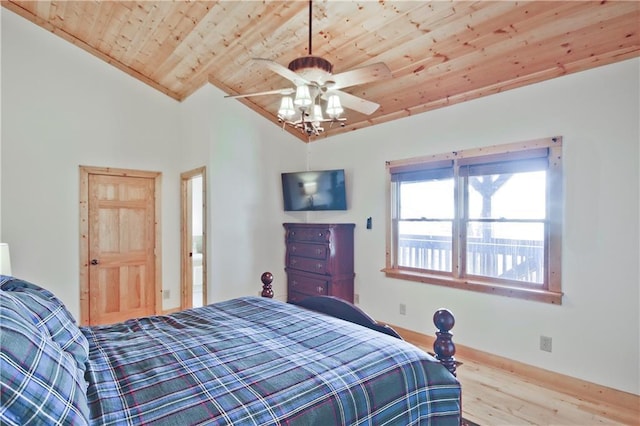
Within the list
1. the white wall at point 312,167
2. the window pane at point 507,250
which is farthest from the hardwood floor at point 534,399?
the window pane at point 507,250

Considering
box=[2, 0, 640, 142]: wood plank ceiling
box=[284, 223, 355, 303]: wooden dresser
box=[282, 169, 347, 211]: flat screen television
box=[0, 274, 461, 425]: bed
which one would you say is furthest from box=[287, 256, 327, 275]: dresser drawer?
box=[0, 274, 461, 425]: bed

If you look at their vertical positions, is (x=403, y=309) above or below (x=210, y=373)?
below

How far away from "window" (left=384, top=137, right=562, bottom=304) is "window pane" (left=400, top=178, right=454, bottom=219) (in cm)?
1

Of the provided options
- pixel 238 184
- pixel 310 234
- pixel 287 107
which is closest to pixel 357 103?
pixel 287 107

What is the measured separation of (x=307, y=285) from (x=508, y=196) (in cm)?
248

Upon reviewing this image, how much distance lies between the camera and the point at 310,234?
4398 mm

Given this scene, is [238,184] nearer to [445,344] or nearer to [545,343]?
[445,344]

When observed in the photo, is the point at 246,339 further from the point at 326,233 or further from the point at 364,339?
the point at 326,233

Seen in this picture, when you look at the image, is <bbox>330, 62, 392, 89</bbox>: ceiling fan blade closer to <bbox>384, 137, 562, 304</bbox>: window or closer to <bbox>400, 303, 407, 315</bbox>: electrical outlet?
<bbox>384, 137, 562, 304</bbox>: window

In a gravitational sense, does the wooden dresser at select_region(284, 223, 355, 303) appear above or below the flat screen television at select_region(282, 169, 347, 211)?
below

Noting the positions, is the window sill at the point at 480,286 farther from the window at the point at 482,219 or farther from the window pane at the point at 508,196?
the window pane at the point at 508,196

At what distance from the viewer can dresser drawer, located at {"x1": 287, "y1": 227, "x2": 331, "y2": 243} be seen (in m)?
4.21

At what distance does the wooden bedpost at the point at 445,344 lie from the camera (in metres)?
1.63

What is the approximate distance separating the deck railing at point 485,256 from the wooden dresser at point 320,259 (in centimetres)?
69
